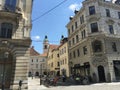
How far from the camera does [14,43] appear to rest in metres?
17.7

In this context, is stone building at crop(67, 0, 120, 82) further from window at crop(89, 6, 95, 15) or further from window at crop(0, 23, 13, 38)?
window at crop(0, 23, 13, 38)

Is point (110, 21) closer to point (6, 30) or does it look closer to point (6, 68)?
point (6, 30)

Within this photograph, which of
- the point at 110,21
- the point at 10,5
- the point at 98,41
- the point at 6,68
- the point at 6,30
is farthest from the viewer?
the point at 110,21

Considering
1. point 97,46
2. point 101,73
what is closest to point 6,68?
point 101,73

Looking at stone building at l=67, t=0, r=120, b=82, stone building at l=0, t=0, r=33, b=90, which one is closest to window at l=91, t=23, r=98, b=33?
stone building at l=67, t=0, r=120, b=82

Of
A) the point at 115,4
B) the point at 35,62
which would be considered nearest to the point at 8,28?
the point at 115,4

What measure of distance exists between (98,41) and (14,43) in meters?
15.9

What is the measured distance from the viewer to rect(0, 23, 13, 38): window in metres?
18.0

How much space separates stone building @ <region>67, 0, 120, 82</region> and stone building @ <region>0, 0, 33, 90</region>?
43.8 feet

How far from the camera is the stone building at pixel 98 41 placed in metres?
25.8

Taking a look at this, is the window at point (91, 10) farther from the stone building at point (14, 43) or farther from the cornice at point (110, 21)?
the stone building at point (14, 43)

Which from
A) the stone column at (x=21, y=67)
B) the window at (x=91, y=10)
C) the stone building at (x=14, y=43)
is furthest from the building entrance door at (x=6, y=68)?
the window at (x=91, y=10)

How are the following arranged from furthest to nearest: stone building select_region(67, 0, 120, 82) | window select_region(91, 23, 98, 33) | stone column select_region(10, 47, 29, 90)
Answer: window select_region(91, 23, 98, 33)
stone building select_region(67, 0, 120, 82)
stone column select_region(10, 47, 29, 90)

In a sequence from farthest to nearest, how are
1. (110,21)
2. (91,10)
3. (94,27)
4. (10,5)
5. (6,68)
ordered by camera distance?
1. (91,10)
2. (110,21)
3. (94,27)
4. (10,5)
5. (6,68)
